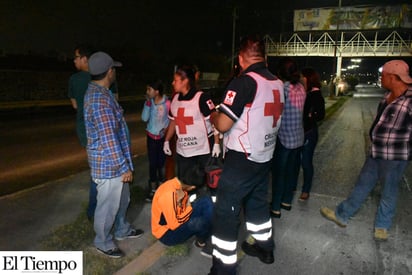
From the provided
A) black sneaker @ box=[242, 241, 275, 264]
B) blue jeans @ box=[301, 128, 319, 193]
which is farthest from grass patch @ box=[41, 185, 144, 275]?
blue jeans @ box=[301, 128, 319, 193]

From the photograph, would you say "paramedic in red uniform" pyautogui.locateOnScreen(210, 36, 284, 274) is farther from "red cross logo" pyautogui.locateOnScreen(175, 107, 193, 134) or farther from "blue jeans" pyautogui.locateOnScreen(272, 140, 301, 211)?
"blue jeans" pyautogui.locateOnScreen(272, 140, 301, 211)

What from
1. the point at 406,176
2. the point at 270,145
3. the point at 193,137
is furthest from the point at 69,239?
the point at 406,176

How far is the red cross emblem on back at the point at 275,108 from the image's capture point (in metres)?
2.79

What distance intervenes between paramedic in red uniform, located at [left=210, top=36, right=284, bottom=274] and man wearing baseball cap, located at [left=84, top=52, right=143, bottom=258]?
863mm

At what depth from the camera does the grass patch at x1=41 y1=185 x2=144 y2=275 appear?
304 centimetres

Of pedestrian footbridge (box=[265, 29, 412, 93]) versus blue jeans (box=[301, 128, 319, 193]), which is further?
pedestrian footbridge (box=[265, 29, 412, 93])

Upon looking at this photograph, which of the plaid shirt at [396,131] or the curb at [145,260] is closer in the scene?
the curb at [145,260]

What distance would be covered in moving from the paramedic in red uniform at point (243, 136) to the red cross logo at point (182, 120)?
34.6 inches

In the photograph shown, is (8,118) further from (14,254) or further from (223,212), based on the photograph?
(223,212)

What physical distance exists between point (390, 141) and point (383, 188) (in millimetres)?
534

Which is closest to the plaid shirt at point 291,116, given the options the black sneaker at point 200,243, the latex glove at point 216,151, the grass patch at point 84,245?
the latex glove at point 216,151

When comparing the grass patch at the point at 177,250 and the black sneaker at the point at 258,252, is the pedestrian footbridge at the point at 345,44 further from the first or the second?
the grass patch at the point at 177,250

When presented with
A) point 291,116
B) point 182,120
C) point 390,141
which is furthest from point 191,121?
point 390,141

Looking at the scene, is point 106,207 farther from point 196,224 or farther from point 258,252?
point 258,252
